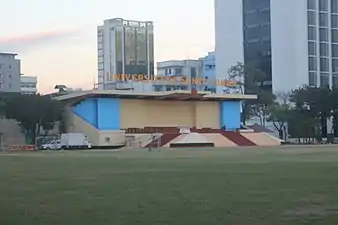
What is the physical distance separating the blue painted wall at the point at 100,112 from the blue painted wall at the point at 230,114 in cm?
1778

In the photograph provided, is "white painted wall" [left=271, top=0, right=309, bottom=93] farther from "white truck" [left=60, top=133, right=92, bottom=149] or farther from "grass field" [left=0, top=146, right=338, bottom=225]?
"grass field" [left=0, top=146, right=338, bottom=225]

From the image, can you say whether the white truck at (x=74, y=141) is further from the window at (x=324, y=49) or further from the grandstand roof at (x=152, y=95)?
the window at (x=324, y=49)

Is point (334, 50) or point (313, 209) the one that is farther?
point (334, 50)

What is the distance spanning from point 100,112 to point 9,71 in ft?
243

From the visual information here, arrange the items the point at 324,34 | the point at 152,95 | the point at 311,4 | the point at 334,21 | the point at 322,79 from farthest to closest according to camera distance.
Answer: the point at 334,21 → the point at 324,34 → the point at 322,79 → the point at 311,4 → the point at 152,95

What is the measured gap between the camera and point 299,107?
104938mm

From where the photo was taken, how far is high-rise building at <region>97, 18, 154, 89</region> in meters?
162

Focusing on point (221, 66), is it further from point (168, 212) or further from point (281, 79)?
point (168, 212)

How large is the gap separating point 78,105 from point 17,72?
72.5 m

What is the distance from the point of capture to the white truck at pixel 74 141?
84125 millimetres

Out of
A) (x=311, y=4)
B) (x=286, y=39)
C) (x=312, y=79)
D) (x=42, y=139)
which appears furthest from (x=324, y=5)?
(x=42, y=139)

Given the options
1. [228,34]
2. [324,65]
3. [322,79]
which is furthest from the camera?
[228,34]

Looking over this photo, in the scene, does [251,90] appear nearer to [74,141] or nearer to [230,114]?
[230,114]

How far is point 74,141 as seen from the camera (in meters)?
85.6
